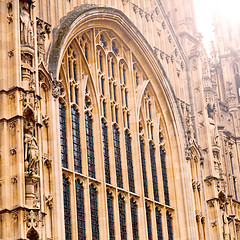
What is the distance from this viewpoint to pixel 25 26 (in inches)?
981

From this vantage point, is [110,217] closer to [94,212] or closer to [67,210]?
[94,212]

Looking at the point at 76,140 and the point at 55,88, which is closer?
the point at 55,88

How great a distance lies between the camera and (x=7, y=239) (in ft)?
72.0

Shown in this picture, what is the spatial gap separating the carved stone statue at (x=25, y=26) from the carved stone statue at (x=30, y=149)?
305 centimetres

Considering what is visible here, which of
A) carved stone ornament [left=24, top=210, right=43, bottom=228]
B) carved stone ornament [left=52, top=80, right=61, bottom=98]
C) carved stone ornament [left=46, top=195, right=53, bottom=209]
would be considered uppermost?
carved stone ornament [left=52, top=80, right=61, bottom=98]

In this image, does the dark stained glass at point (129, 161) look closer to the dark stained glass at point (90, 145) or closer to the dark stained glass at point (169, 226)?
the dark stained glass at point (90, 145)

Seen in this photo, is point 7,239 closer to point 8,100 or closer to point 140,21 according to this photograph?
point 8,100

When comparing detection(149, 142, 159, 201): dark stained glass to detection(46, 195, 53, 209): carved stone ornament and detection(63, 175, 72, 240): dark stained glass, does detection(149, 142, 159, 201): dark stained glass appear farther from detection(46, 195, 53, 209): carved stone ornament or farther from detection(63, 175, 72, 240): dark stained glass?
detection(46, 195, 53, 209): carved stone ornament

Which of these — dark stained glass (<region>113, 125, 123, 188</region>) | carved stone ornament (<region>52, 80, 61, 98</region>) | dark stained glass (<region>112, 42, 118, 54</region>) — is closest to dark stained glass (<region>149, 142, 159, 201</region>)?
dark stained glass (<region>113, 125, 123, 188</region>)

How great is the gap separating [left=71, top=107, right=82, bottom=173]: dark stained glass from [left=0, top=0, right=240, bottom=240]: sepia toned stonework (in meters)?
0.05

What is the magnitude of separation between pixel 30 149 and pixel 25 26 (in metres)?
4.45

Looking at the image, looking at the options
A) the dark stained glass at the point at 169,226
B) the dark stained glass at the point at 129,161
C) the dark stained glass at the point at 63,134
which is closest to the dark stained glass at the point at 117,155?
the dark stained glass at the point at 129,161

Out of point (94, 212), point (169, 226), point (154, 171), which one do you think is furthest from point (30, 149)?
point (169, 226)

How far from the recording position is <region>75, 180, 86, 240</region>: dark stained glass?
26891mm
